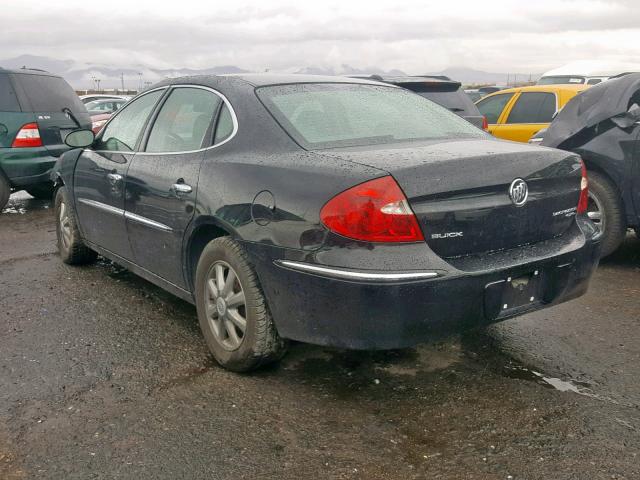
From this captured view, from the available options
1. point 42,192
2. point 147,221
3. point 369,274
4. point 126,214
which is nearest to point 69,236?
point 126,214

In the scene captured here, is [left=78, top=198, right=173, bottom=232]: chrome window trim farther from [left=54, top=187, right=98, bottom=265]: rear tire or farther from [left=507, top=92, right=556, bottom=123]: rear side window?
[left=507, top=92, right=556, bottom=123]: rear side window

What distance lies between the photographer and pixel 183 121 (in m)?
3.79

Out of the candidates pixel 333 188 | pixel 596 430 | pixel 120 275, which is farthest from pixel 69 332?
pixel 596 430

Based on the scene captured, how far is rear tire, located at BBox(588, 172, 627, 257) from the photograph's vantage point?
16.8 ft

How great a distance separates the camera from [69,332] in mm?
3902

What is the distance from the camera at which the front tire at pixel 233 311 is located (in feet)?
9.99

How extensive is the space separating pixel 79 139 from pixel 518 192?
3.19 metres

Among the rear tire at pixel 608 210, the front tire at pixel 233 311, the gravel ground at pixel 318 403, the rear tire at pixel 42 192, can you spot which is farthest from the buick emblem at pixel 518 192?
the rear tire at pixel 42 192

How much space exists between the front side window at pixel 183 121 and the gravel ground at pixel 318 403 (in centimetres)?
114

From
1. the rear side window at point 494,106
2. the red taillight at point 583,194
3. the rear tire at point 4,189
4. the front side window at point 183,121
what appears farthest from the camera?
the rear side window at point 494,106

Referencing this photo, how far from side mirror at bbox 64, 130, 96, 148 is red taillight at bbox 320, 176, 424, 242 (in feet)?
8.94

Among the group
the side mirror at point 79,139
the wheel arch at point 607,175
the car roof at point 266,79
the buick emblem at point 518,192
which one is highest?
the car roof at point 266,79

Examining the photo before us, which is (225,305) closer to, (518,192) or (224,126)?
(224,126)

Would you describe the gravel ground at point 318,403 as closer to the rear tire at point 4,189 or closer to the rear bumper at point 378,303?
the rear bumper at point 378,303
